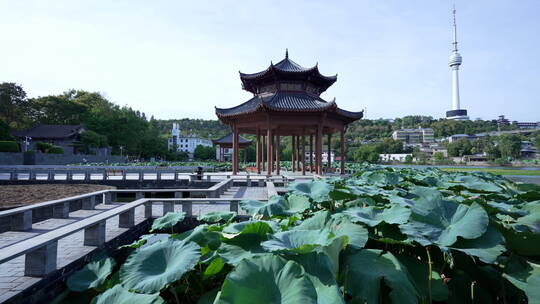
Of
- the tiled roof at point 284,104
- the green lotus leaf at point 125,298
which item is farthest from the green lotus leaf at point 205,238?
the tiled roof at point 284,104

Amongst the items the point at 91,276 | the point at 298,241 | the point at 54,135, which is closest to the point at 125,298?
the point at 298,241

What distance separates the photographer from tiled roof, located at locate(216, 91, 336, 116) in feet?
51.2

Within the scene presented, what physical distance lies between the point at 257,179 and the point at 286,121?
363 cm

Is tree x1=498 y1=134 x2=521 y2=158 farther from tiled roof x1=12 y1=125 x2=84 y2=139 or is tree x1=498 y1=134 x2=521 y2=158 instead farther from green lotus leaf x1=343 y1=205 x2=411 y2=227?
tiled roof x1=12 y1=125 x2=84 y2=139

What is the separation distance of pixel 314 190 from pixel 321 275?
1.96 m

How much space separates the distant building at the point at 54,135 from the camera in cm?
4691

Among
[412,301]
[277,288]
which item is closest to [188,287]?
[277,288]

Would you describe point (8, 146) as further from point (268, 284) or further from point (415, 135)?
point (415, 135)

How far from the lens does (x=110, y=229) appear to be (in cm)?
605

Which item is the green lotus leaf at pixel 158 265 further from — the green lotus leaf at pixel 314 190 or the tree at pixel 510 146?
the tree at pixel 510 146

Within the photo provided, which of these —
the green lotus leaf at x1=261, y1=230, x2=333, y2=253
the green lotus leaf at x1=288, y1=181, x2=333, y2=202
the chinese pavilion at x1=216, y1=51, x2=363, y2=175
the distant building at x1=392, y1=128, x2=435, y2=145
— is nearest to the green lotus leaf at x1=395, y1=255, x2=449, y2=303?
the green lotus leaf at x1=261, y1=230, x2=333, y2=253

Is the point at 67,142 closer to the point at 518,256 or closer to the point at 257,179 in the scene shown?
the point at 257,179

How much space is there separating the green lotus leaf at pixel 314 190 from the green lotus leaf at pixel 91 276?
A: 1.73 m

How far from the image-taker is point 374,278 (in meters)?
1.19
